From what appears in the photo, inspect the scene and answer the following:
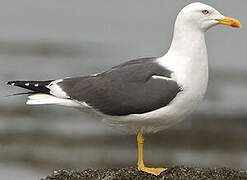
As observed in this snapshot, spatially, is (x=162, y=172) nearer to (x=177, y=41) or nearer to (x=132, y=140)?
(x=177, y=41)

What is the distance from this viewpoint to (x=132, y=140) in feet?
80.5

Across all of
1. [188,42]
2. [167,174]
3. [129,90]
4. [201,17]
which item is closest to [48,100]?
[129,90]

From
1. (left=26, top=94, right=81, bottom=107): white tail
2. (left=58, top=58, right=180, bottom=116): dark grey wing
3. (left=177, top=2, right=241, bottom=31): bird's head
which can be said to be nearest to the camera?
(left=58, top=58, right=180, bottom=116): dark grey wing

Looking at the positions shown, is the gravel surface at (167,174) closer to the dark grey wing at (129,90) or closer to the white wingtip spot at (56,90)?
the dark grey wing at (129,90)

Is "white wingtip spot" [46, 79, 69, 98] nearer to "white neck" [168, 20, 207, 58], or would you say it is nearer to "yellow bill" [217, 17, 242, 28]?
"white neck" [168, 20, 207, 58]

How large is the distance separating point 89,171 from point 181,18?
7.69 ft

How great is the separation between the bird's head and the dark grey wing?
70cm

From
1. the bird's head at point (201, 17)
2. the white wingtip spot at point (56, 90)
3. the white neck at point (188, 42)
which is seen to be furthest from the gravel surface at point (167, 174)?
the bird's head at point (201, 17)

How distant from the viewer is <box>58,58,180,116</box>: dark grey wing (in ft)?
41.7

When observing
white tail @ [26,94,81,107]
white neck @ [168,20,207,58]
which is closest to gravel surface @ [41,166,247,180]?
white tail @ [26,94,81,107]

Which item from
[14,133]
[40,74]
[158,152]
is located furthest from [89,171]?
[40,74]

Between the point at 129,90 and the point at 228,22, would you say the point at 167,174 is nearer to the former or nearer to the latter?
the point at 129,90

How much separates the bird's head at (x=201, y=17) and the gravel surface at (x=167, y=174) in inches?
72.7

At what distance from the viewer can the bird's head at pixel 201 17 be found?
12.8 meters
